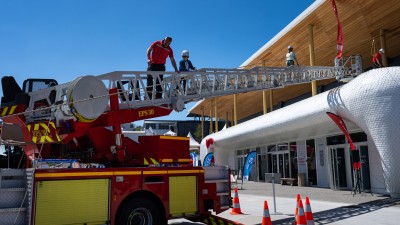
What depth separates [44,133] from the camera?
7.02m

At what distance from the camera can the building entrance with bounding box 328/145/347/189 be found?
17062 mm

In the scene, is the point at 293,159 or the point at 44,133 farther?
the point at 293,159

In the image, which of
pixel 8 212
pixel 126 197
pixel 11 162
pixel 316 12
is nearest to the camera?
pixel 8 212

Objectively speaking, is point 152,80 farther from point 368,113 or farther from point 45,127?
point 368,113

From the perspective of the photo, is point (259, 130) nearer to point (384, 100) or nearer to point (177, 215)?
point (384, 100)

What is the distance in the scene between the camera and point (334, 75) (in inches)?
754

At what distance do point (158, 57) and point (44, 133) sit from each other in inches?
128

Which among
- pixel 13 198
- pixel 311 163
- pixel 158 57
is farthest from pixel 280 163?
pixel 13 198

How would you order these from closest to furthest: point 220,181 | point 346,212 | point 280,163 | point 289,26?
1. point 220,181
2. point 346,212
3. point 289,26
4. point 280,163

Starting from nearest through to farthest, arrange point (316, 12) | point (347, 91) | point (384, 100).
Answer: point (384, 100) → point (347, 91) → point (316, 12)

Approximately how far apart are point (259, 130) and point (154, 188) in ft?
48.7

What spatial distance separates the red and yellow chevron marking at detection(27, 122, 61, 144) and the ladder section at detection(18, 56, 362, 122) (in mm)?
182

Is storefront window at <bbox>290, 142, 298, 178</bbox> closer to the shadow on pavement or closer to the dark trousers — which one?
the shadow on pavement

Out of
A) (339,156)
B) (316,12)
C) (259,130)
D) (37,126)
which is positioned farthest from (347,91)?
(37,126)
